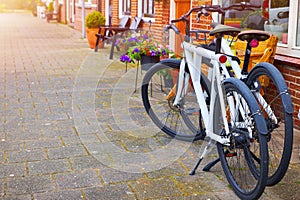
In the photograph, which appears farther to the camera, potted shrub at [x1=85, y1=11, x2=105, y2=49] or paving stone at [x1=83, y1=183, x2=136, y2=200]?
potted shrub at [x1=85, y1=11, x2=105, y2=49]

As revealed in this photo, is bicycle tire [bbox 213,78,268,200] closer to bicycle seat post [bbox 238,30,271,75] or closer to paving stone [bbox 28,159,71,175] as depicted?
bicycle seat post [bbox 238,30,271,75]

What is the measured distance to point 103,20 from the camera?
40.9ft

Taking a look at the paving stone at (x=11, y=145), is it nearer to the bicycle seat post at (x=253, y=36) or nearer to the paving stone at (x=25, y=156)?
the paving stone at (x=25, y=156)

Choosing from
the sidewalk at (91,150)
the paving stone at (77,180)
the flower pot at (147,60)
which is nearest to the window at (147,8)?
the sidewalk at (91,150)

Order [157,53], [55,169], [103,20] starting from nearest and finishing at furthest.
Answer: [55,169], [157,53], [103,20]

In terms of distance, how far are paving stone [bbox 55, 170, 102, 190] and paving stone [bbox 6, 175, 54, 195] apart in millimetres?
71

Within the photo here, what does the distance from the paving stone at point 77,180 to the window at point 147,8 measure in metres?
7.00

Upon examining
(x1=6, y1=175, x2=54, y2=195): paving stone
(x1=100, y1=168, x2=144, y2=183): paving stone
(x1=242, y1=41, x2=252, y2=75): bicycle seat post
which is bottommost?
(x1=6, y1=175, x2=54, y2=195): paving stone

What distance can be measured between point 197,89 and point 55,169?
1.34 meters

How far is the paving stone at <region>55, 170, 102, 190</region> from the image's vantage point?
3.53 metres

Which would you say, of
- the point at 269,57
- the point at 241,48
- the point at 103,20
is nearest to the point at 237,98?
the point at 269,57

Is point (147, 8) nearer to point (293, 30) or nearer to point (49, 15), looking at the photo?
point (293, 30)

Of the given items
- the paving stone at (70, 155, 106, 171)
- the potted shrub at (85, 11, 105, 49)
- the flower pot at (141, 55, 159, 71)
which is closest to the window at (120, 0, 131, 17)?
the potted shrub at (85, 11, 105, 49)

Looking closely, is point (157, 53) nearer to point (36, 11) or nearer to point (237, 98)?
point (237, 98)
